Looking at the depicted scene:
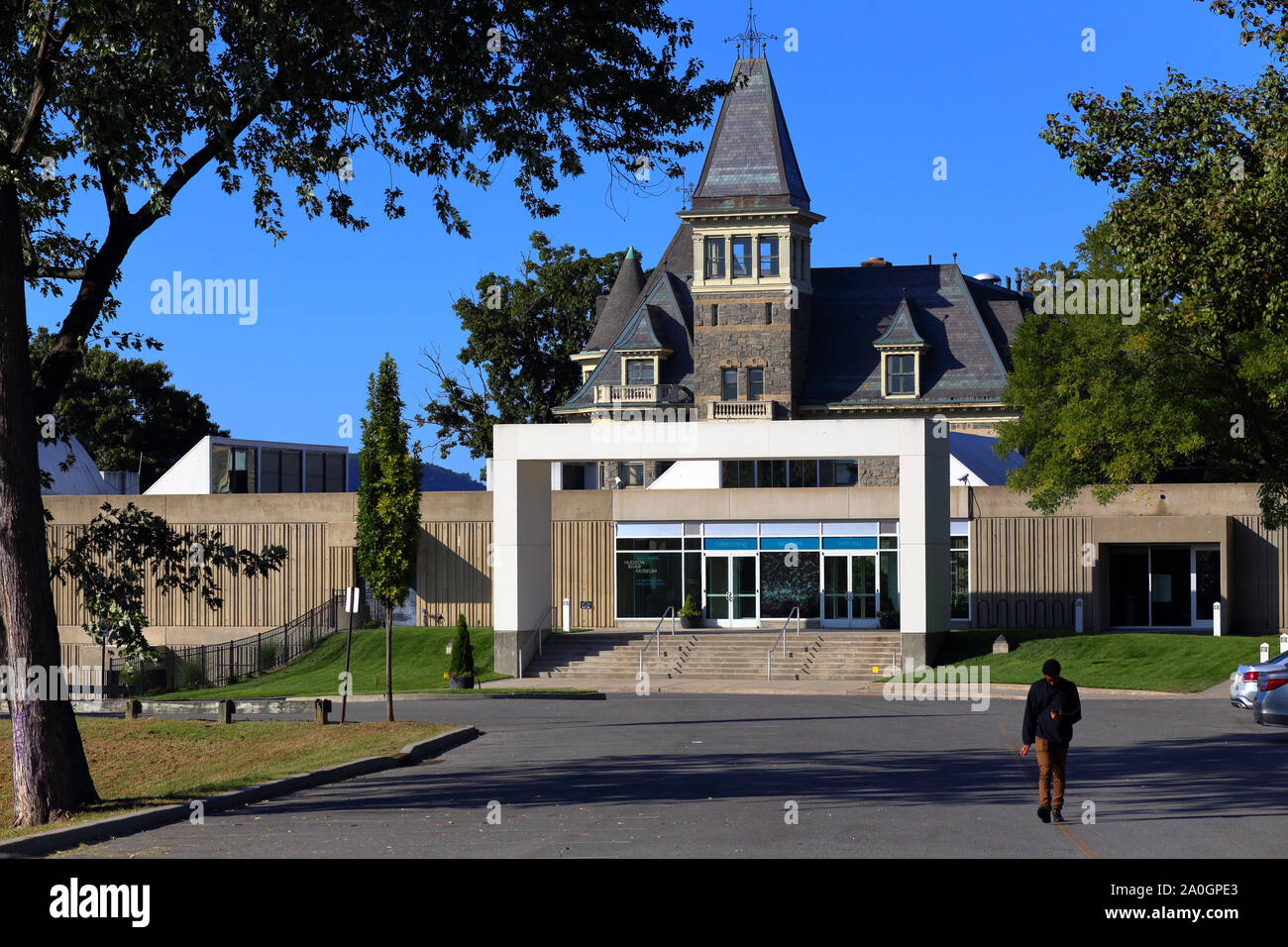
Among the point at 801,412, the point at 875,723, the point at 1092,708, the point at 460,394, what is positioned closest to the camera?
the point at 875,723

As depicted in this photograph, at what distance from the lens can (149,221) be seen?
637 inches

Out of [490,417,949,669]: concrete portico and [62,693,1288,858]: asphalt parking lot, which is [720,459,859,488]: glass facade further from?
[62,693,1288,858]: asphalt parking lot

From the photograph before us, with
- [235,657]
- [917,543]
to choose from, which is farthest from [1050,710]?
[235,657]

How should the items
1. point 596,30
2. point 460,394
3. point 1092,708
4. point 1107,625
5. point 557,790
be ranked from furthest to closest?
point 460,394 → point 1107,625 → point 1092,708 → point 596,30 → point 557,790

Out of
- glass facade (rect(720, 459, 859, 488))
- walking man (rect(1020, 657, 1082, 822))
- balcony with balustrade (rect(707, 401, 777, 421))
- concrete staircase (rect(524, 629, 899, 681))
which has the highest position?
balcony with balustrade (rect(707, 401, 777, 421))

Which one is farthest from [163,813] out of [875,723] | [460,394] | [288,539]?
[460,394]

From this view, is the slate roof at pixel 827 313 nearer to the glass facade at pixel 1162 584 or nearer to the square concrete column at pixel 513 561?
the glass facade at pixel 1162 584

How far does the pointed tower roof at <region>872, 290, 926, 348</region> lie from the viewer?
222 ft

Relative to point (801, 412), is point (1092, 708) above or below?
below

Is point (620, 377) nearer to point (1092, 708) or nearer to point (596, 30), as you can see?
point (1092, 708)

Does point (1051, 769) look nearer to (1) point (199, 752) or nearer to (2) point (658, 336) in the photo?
(1) point (199, 752)

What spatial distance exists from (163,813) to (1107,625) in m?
34.2

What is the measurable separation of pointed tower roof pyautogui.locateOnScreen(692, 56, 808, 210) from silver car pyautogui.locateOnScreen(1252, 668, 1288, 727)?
46.4m

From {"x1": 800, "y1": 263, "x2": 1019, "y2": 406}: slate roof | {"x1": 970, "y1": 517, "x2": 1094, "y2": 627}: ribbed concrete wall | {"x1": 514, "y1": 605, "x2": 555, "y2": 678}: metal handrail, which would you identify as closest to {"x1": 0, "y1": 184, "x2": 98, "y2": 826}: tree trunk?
{"x1": 514, "y1": 605, "x2": 555, "y2": 678}: metal handrail
